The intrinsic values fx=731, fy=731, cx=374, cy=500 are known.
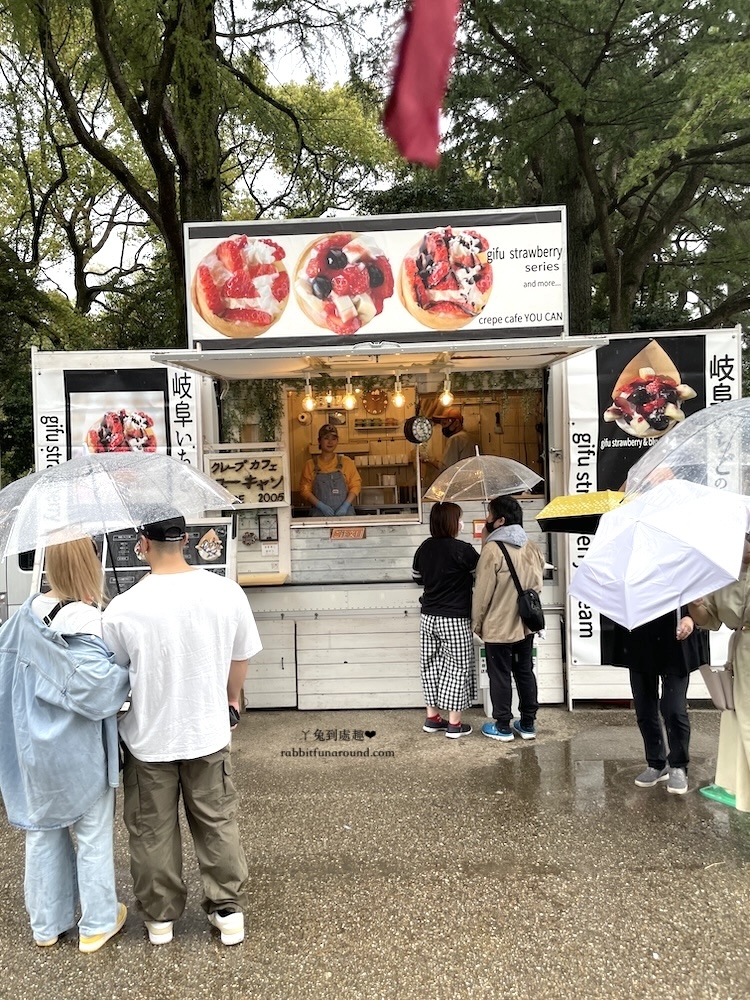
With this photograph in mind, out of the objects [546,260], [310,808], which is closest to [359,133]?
[546,260]

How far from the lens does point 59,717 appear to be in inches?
112

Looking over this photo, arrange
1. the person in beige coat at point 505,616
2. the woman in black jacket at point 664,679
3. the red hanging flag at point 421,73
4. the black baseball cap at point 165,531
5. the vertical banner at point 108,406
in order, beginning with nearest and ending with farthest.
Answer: the red hanging flag at point 421,73
the black baseball cap at point 165,531
the woman in black jacket at point 664,679
the person in beige coat at point 505,616
the vertical banner at point 108,406

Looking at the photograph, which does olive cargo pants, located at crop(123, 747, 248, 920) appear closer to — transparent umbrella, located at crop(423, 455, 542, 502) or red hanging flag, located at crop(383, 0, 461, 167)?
red hanging flag, located at crop(383, 0, 461, 167)

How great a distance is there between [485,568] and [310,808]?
1922mm

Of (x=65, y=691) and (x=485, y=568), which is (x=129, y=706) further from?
(x=485, y=568)

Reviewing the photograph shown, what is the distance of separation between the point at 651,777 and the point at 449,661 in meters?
1.49

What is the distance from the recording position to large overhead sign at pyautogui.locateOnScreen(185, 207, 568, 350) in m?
5.68

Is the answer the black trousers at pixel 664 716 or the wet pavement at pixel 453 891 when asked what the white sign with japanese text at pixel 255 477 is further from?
the black trousers at pixel 664 716

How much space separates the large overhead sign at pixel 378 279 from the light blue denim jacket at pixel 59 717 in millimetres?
3414

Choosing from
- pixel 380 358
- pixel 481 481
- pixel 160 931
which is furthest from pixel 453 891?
pixel 380 358

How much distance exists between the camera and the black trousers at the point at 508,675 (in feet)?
16.8

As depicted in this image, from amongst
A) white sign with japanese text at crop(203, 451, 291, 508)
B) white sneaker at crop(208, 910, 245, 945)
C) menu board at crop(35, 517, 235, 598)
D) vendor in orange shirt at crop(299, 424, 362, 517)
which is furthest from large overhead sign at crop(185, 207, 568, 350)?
white sneaker at crop(208, 910, 245, 945)

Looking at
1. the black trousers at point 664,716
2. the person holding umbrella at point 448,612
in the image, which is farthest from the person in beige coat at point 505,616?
the black trousers at point 664,716

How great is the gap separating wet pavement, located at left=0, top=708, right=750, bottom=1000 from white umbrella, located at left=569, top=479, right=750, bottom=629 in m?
1.32
